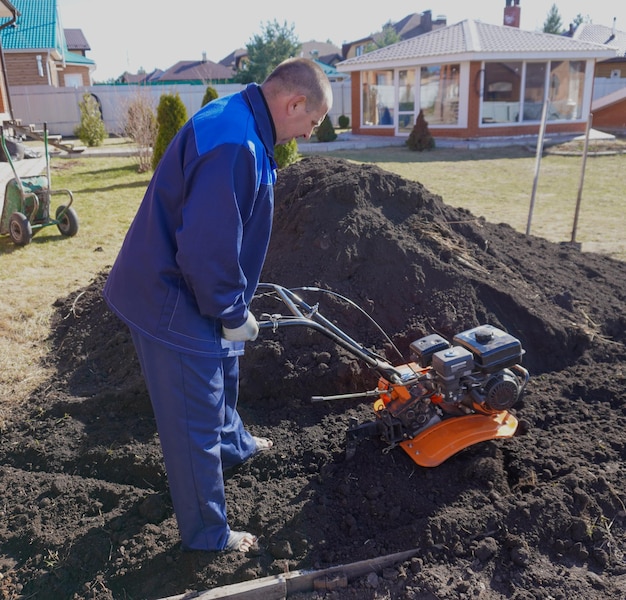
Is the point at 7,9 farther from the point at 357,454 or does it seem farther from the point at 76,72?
the point at 76,72

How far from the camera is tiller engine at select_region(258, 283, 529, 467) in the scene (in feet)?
9.95

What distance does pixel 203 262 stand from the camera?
216cm

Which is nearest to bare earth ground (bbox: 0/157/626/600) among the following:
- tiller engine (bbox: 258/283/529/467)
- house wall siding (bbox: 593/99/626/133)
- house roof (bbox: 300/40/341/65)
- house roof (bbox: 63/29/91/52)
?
tiller engine (bbox: 258/283/529/467)

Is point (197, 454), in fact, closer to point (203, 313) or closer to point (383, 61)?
point (203, 313)

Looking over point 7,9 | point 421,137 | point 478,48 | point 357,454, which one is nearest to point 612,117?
point 478,48

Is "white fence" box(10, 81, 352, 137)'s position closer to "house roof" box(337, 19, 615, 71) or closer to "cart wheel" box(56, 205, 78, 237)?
"house roof" box(337, 19, 615, 71)

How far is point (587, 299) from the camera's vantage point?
4914 mm

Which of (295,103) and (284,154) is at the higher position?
(295,103)

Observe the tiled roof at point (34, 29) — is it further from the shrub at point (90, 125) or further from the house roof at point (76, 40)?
the house roof at point (76, 40)

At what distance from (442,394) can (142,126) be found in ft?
42.7

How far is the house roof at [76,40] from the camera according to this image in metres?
50.4

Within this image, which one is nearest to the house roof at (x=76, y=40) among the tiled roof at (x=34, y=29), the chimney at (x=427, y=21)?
the tiled roof at (x=34, y=29)

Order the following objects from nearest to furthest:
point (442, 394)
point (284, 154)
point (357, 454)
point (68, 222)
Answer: point (442, 394), point (357, 454), point (68, 222), point (284, 154)

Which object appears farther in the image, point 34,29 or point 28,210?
point 34,29
